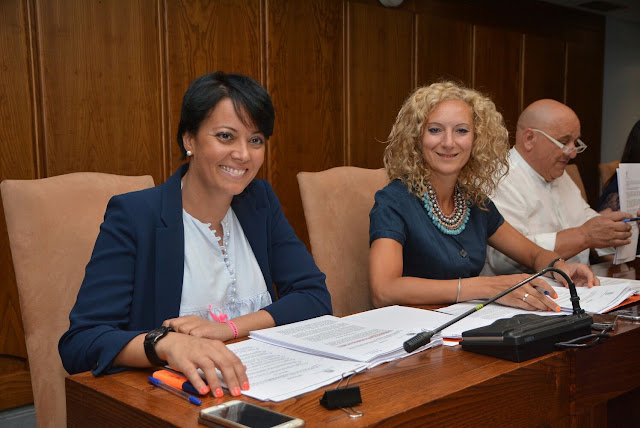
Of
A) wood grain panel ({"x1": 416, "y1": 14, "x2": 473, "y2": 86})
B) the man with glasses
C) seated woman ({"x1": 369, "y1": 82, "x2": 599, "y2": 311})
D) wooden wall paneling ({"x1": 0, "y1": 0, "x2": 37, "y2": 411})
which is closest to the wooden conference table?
seated woman ({"x1": 369, "y1": 82, "x2": 599, "y2": 311})

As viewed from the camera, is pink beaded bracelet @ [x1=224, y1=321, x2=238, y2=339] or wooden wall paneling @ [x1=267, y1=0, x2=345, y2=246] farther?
wooden wall paneling @ [x1=267, y1=0, x2=345, y2=246]

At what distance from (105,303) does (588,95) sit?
20.0 ft

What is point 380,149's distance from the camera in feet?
14.5

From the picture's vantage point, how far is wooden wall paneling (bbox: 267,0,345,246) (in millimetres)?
3805

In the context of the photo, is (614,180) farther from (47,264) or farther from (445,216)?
(47,264)

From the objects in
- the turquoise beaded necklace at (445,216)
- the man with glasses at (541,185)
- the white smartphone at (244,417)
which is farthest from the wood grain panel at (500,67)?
the white smartphone at (244,417)

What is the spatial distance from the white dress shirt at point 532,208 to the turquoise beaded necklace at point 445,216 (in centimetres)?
37

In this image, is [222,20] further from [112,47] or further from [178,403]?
[178,403]

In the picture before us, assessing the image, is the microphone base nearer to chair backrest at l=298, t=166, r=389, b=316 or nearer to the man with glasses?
chair backrest at l=298, t=166, r=389, b=316

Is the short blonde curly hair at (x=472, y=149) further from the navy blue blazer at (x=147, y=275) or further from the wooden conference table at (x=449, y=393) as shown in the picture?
the wooden conference table at (x=449, y=393)

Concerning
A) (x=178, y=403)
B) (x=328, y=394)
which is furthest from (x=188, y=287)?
(x=328, y=394)

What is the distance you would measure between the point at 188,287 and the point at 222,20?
2.36m

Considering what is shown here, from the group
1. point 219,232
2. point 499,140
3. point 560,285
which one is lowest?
point 560,285

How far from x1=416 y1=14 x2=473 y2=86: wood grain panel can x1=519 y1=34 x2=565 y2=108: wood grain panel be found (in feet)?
2.77
